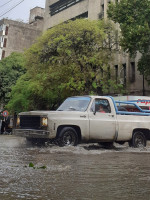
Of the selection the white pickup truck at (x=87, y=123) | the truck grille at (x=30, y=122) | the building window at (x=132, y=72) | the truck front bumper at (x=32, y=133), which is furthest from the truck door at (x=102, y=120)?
the building window at (x=132, y=72)

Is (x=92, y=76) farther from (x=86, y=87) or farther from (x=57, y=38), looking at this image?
(x=57, y=38)

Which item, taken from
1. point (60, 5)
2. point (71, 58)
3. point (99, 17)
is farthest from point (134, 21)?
point (60, 5)

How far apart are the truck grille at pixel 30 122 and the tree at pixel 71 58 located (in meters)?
15.7

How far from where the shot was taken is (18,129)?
10.2 meters

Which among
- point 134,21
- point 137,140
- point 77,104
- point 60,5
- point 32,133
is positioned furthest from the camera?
point 60,5

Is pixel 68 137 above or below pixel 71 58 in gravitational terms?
below

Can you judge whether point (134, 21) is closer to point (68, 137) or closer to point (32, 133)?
point (68, 137)

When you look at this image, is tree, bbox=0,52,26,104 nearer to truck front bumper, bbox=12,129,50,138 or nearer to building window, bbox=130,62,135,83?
building window, bbox=130,62,135,83

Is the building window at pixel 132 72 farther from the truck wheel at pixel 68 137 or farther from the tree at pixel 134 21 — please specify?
the truck wheel at pixel 68 137

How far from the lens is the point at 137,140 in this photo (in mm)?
10820

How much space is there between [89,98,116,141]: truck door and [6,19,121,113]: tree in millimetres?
15437

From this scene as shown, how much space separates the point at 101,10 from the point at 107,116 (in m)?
33.8

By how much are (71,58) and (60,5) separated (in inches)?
1082

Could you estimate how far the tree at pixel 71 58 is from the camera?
86.7 feet
